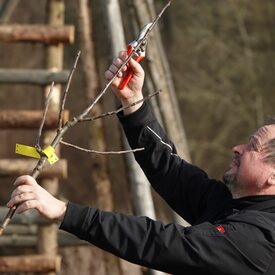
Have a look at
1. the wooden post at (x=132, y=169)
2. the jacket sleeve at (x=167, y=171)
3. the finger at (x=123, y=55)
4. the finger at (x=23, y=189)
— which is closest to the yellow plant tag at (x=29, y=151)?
the finger at (x=23, y=189)

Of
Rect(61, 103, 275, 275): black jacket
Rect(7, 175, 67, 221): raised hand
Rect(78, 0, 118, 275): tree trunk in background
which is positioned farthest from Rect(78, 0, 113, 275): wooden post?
Rect(7, 175, 67, 221): raised hand

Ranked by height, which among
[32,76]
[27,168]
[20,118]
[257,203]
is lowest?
[257,203]

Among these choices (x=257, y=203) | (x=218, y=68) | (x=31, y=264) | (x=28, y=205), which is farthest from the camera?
(x=218, y=68)

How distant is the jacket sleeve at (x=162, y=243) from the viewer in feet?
9.62

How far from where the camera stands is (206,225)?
10.1 ft

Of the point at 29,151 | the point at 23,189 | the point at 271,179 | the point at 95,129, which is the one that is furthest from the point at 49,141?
the point at 23,189

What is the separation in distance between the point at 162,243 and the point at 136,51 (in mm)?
786

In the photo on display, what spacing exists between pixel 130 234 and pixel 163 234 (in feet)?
0.37

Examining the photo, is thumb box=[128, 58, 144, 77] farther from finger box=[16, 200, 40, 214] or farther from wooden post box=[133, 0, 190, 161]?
wooden post box=[133, 0, 190, 161]

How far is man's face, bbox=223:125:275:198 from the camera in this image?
3.31 metres

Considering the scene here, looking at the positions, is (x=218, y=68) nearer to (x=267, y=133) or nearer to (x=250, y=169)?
(x=267, y=133)

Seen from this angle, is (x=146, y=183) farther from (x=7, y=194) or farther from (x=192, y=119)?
(x=192, y=119)

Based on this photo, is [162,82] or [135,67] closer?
[135,67]

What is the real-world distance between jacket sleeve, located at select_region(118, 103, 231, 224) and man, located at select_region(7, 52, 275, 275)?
105 millimetres
